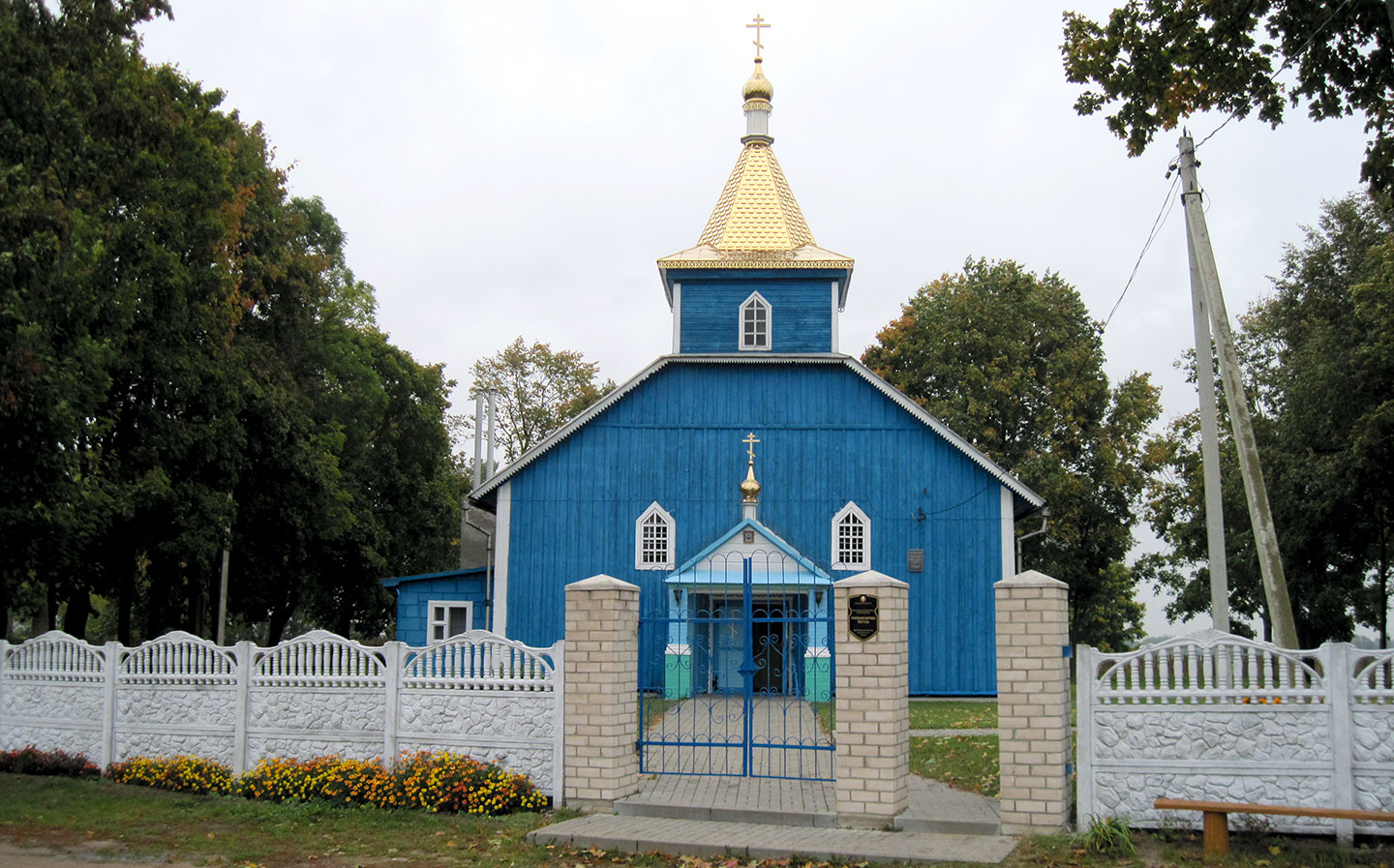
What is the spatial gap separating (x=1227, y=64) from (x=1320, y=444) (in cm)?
1915

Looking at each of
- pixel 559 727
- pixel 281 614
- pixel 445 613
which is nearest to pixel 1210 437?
pixel 559 727

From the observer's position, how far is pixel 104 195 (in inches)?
738

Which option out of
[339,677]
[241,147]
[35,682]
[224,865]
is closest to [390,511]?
[241,147]

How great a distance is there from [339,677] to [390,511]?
1056 inches

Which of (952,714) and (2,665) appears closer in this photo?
(2,665)

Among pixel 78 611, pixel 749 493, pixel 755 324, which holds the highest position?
pixel 755 324

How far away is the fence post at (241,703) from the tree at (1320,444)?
70.5 ft

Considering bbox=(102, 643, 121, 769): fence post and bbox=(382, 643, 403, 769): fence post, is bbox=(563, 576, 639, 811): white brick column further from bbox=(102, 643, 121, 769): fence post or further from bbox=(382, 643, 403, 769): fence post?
bbox=(102, 643, 121, 769): fence post

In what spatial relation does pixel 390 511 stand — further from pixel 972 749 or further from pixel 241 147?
pixel 972 749

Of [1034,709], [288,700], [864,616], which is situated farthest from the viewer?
[288,700]

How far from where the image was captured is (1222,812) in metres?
8.95

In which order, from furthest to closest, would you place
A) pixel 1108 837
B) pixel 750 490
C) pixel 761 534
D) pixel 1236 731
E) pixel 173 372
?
A: 1. pixel 750 490
2. pixel 761 534
3. pixel 173 372
4. pixel 1236 731
5. pixel 1108 837

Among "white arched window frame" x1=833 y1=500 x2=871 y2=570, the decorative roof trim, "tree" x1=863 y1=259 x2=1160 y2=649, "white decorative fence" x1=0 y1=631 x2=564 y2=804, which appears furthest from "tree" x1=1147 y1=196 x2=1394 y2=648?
"white decorative fence" x1=0 y1=631 x2=564 y2=804

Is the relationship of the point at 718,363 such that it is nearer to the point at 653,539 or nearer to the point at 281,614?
the point at 653,539
